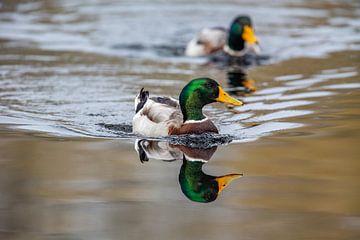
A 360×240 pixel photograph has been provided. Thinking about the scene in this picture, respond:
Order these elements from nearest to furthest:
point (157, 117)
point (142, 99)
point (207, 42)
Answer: point (157, 117) → point (142, 99) → point (207, 42)

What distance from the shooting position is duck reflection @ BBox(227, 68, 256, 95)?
14438 mm

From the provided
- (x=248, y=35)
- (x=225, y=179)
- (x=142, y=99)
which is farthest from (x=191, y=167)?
(x=248, y=35)

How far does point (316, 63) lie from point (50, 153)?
763 centimetres

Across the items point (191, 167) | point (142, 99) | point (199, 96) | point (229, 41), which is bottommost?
point (229, 41)

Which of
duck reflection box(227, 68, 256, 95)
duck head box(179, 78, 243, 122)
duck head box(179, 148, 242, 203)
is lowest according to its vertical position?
duck reflection box(227, 68, 256, 95)

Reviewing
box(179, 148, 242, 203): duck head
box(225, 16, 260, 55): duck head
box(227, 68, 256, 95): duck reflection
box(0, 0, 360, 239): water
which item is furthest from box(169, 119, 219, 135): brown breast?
box(225, 16, 260, 55): duck head

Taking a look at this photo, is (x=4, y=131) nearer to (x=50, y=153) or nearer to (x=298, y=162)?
(x=50, y=153)

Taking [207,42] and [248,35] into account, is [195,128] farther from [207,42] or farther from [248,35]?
[207,42]

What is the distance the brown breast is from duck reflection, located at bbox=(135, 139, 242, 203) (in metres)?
0.25

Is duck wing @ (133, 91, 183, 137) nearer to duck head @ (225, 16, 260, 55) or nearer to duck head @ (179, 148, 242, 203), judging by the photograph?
duck head @ (179, 148, 242, 203)

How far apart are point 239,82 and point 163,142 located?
471 cm

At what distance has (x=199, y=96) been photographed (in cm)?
1102

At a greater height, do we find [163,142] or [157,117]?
[157,117]

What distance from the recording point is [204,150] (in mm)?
10508
